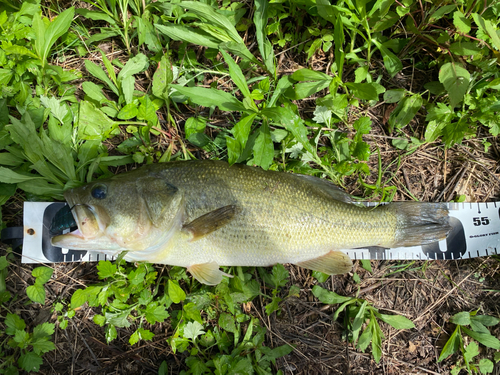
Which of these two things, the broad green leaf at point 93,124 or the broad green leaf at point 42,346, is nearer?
the broad green leaf at point 42,346

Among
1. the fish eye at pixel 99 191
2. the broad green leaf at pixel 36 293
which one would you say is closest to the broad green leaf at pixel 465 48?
the fish eye at pixel 99 191

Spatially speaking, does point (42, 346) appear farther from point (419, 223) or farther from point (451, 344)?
point (451, 344)

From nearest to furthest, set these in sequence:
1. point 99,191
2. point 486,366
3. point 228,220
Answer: point 99,191, point 228,220, point 486,366

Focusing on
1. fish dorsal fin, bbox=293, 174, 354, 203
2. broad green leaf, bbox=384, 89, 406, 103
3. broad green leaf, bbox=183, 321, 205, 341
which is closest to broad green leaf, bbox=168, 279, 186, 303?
broad green leaf, bbox=183, 321, 205, 341

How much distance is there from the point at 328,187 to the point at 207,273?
4.91ft

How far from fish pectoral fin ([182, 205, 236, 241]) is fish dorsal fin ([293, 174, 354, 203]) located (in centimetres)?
90

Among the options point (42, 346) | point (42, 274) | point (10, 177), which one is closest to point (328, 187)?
point (42, 274)

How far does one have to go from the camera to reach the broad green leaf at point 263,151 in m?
2.76

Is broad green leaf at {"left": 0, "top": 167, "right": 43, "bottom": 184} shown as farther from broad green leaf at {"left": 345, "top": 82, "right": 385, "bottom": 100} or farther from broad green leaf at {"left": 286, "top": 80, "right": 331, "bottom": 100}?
broad green leaf at {"left": 345, "top": 82, "right": 385, "bottom": 100}

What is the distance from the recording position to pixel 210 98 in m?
2.82

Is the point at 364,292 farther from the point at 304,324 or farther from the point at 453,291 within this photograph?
the point at 453,291

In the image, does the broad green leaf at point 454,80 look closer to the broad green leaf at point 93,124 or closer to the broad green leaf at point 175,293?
the broad green leaf at point 175,293

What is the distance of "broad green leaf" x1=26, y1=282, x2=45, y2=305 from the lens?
2.87m

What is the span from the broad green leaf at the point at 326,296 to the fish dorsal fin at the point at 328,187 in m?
1.01
